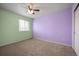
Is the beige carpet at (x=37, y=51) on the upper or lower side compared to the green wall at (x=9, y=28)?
lower

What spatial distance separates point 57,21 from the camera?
14.9 feet

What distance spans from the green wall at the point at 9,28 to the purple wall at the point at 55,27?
1.45 metres

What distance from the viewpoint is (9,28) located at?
4.33 m

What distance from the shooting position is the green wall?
3.92 m

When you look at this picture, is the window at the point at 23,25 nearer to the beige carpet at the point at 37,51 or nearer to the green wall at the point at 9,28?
the green wall at the point at 9,28

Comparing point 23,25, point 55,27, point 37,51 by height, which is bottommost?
point 37,51

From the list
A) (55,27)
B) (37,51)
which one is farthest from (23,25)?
(37,51)

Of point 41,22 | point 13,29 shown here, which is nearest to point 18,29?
point 13,29

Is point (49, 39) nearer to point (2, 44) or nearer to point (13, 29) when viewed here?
point (13, 29)

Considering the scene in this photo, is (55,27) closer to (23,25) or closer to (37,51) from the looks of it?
(37,51)

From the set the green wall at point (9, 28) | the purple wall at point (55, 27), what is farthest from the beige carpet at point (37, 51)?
the purple wall at point (55, 27)

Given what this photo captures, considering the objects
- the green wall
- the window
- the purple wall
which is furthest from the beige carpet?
the window

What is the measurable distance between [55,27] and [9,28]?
2.85 meters

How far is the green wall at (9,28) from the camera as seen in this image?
3.92 m
